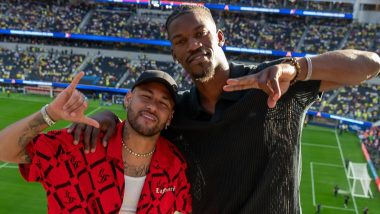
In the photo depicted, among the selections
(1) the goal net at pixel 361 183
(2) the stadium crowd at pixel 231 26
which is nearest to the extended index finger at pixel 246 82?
(1) the goal net at pixel 361 183

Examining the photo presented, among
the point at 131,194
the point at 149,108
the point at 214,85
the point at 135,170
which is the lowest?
the point at 131,194

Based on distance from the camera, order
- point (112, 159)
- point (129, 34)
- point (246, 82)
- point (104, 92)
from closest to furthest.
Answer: point (246, 82), point (112, 159), point (104, 92), point (129, 34)

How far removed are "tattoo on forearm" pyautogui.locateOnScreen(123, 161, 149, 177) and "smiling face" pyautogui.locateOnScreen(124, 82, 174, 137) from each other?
14.0 inches

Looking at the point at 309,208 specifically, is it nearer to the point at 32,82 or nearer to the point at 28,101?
the point at 28,101

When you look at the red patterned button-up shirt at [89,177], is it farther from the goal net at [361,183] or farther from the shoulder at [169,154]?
the goal net at [361,183]

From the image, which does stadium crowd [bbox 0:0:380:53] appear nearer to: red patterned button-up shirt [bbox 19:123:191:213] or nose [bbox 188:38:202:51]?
nose [bbox 188:38:202:51]

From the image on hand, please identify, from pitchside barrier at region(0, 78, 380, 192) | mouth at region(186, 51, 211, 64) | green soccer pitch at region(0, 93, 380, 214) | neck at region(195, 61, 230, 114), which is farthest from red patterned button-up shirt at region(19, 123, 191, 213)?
pitchside barrier at region(0, 78, 380, 192)

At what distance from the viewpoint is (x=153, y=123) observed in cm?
432

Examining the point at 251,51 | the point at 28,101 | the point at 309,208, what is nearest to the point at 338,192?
the point at 309,208

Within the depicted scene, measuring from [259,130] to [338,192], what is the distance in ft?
73.7

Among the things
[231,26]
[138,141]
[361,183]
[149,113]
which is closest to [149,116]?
[149,113]

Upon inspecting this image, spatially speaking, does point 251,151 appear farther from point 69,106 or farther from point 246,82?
point 69,106

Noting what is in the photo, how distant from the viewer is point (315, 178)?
26.8 m

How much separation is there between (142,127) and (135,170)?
46 cm
